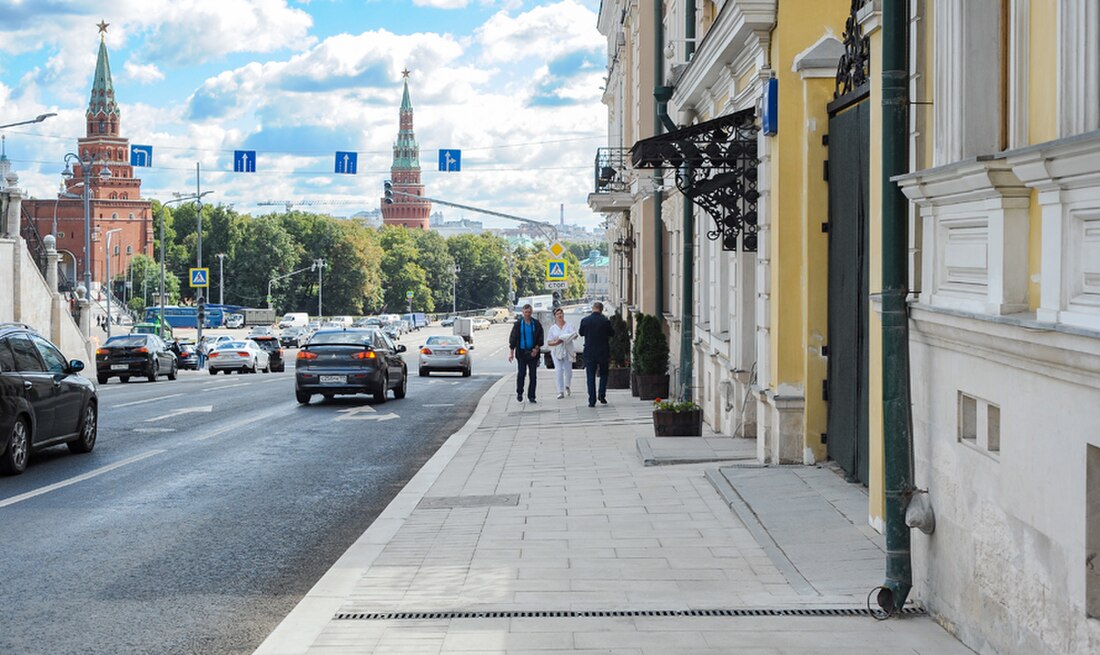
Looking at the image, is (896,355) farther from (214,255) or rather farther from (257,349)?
(214,255)

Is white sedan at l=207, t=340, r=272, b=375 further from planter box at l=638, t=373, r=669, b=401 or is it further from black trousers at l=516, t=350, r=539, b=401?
planter box at l=638, t=373, r=669, b=401

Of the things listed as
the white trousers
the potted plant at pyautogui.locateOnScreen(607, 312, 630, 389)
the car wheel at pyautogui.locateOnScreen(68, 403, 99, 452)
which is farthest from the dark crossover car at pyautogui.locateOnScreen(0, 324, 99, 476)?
the potted plant at pyautogui.locateOnScreen(607, 312, 630, 389)

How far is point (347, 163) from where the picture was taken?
48.4 metres

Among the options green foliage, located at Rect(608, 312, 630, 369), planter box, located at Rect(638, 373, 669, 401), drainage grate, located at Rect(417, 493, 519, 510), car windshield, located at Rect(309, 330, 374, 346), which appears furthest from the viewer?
green foliage, located at Rect(608, 312, 630, 369)

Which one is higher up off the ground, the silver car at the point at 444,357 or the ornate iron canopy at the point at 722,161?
the ornate iron canopy at the point at 722,161

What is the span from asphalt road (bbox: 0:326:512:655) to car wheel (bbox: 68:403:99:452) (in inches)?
6.9

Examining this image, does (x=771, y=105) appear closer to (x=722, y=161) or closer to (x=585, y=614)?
(x=722, y=161)

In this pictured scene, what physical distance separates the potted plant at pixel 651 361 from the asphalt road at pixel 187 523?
14.9 ft

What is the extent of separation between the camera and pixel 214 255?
137125mm

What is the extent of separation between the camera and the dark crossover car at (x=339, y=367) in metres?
25.1

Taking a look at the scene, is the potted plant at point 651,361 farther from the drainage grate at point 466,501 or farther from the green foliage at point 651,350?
the drainage grate at point 466,501

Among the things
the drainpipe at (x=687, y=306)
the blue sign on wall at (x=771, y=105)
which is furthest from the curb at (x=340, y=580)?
the drainpipe at (x=687, y=306)

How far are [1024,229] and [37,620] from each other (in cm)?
538

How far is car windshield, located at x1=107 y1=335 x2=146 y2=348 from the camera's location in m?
40.8
